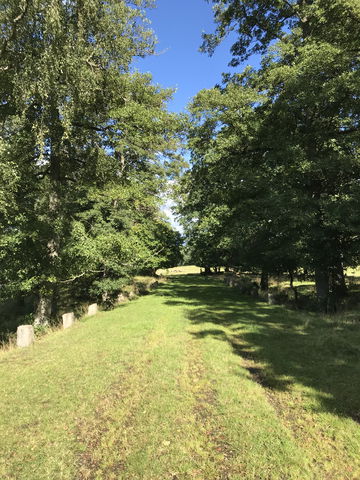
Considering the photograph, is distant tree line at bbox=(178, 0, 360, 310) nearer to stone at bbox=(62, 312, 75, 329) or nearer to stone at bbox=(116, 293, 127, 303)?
stone at bbox=(116, 293, 127, 303)

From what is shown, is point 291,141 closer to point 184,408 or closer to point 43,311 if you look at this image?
point 184,408

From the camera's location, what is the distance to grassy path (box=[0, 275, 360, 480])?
3537 millimetres

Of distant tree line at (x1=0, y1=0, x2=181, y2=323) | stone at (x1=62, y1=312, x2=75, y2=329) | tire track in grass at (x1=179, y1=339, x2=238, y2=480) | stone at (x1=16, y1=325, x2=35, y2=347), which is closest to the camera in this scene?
tire track in grass at (x1=179, y1=339, x2=238, y2=480)

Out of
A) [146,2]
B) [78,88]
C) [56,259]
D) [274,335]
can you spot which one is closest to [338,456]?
[274,335]

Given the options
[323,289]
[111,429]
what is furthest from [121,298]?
[111,429]

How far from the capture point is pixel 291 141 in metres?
13.5

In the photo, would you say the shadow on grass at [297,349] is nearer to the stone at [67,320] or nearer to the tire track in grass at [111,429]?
the tire track in grass at [111,429]

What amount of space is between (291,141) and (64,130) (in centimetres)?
1047

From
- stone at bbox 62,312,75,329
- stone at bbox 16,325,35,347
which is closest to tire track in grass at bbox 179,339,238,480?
stone at bbox 16,325,35,347

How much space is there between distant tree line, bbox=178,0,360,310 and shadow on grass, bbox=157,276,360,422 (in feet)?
12.6

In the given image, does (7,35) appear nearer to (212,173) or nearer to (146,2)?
(146,2)

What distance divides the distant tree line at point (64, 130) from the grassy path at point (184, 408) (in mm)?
4604

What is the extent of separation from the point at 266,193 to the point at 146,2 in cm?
1035

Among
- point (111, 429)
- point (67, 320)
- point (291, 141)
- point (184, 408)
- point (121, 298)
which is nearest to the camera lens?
point (111, 429)
